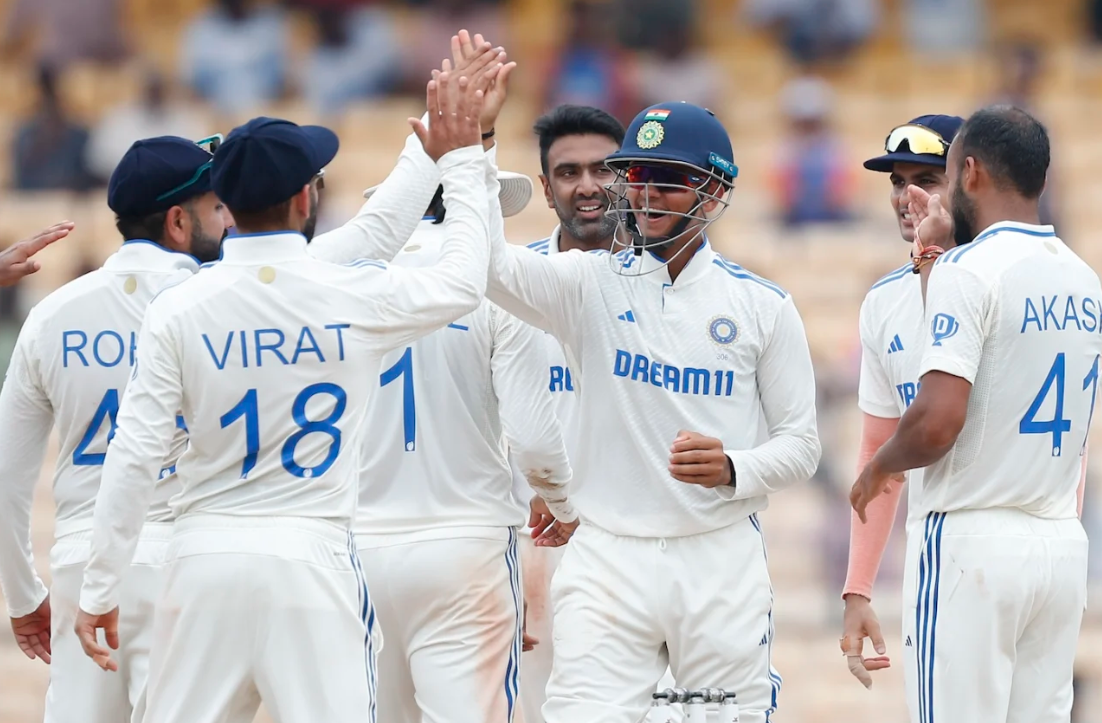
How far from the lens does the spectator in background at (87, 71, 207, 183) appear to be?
13.7m

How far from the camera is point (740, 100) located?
1518 centimetres

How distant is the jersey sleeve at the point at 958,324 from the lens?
16.4ft

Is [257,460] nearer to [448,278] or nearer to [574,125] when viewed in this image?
[448,278]

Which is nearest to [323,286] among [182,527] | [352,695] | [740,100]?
[182,527]

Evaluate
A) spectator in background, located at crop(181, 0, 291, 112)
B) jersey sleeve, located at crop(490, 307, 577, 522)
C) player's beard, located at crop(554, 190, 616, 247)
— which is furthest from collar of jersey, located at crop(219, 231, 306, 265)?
spectator in background, located at crop(181, 0, 291, 112)

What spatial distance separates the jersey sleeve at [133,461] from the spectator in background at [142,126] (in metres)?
9.17

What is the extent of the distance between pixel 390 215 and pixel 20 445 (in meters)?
1.41

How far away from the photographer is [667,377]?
17.4ft

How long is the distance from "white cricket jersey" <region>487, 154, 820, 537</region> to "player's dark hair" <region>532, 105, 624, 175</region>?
126 centimetres

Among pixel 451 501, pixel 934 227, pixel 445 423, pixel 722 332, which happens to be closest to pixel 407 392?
pixel 445 423

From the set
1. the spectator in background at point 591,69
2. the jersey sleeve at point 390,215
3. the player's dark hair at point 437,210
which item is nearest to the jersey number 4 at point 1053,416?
the jersey sleeve at point 390,215

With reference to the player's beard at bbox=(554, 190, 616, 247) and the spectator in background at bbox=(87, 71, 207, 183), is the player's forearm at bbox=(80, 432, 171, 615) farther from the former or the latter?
the spectator in background at bbox=(87, 71, 207, 183)

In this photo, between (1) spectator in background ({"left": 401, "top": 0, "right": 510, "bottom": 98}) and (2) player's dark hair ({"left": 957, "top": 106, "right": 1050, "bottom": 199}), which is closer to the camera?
(2) player's dark hair ({"left": 957, "top": 106, "right": 1050, "bottom": 199})

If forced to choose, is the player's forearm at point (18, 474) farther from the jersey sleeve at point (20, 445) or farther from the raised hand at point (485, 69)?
the raised hand at point (485, 69)
